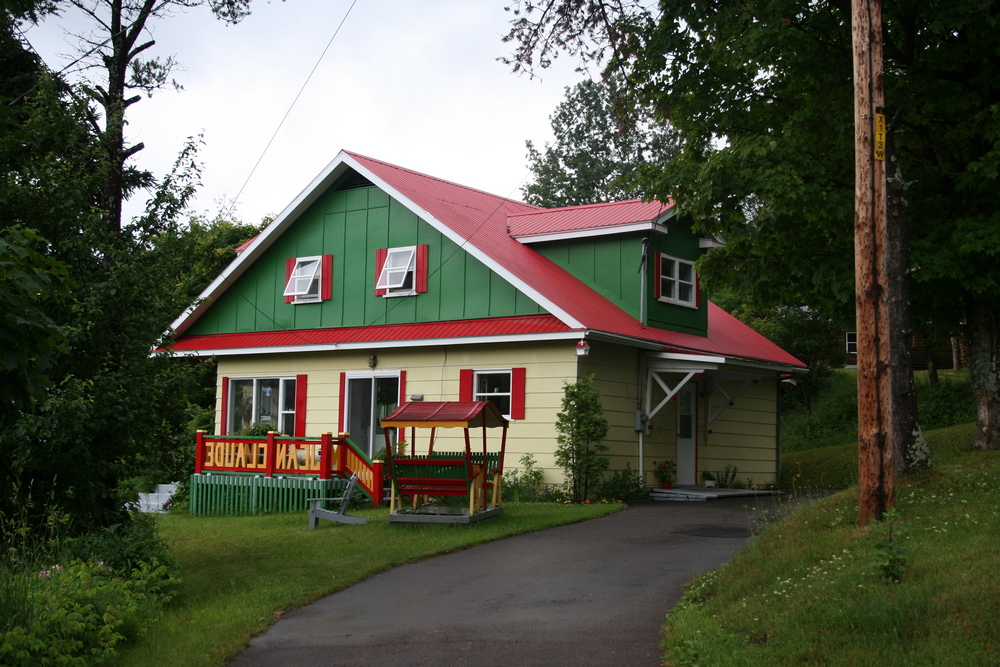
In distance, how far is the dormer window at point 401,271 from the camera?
19781 mm

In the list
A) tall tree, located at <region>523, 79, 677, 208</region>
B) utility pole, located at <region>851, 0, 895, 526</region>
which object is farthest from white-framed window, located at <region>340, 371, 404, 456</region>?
tall tree, located at <region>523, 79, 677, 208</region>

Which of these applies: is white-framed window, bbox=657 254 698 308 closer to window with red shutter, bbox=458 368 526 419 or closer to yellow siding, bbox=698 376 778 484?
yellow siding, bbox=698 376 778 484

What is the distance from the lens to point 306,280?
21547 mm

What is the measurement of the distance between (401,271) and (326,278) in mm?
2159

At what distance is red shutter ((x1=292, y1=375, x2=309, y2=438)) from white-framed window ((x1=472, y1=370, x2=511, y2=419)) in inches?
172

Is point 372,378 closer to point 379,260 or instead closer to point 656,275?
point 379,260

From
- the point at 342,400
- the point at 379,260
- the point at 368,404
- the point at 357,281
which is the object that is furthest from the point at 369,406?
the point at 379,260

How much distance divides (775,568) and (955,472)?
4.26 metres

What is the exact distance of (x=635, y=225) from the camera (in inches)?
770

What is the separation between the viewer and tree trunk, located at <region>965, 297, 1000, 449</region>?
49.0ft

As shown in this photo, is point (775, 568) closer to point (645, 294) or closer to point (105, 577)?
point (105, 577)

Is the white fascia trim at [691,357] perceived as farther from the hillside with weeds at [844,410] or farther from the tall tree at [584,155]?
the tall tree at [584,155]

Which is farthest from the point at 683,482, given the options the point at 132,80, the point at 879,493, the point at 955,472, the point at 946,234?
the point at 132,80

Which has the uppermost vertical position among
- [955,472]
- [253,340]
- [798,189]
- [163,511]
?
[798,189]
